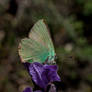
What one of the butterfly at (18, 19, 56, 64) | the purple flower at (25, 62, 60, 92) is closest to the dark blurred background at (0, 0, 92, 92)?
the butterfly at (18, 19, 56, 64)

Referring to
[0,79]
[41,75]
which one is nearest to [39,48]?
[41,75]

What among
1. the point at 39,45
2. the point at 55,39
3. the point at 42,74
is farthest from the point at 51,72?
the point at 55,39

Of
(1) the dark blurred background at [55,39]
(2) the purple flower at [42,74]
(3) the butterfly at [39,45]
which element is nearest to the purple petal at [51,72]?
(2) the purple flower at [42,74]

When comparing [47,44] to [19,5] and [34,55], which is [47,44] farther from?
[19,5]

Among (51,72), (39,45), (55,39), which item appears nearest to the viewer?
(51,72)

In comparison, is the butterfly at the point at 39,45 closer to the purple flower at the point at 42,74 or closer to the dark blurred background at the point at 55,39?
the purple flower at the point at 42,74

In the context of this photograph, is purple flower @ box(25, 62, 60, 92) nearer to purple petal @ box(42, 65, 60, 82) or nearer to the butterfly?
purple petal @ box(42, 65, 60, 82)

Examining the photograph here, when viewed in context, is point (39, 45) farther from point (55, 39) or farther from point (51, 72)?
point (55, 39)
